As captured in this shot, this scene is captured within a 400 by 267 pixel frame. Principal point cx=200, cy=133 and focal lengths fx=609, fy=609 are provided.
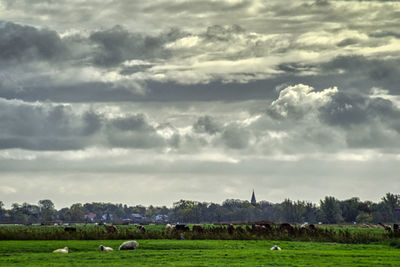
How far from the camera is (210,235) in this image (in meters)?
61.9

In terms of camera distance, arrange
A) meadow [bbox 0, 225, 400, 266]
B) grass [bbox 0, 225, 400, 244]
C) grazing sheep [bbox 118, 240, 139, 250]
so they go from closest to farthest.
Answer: meadow [bbox 0, 225, 400, 266]
grazing sheep [bbox 118, 240, 139, 250]
grass [bbox 0, 225, 400, 244]

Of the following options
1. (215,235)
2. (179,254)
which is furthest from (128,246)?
(215,235)

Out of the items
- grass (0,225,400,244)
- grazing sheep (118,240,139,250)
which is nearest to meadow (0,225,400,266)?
grass (0,225,400,244)

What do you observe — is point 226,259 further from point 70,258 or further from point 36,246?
point 36,246

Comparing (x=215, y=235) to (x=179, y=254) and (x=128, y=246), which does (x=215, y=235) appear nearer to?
(x=128, y=246)

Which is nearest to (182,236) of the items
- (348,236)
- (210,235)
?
(210,235)

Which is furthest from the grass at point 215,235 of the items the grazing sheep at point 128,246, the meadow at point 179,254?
the grazing sheep at point 128,246

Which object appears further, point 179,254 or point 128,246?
point 128,246

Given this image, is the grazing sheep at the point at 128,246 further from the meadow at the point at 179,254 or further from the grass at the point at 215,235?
the grass at the point at 215,235

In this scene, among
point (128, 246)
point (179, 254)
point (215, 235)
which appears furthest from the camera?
point (215, 235)

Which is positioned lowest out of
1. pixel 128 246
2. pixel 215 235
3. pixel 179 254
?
pixel 179 254

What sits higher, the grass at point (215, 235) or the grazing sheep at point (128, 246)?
the grass at point (215, 235)

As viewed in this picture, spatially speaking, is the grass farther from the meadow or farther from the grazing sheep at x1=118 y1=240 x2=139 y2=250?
the grazing sheep at x1=118 y1=240 x2=139 y2=250

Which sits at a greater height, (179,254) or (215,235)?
(215,235)
